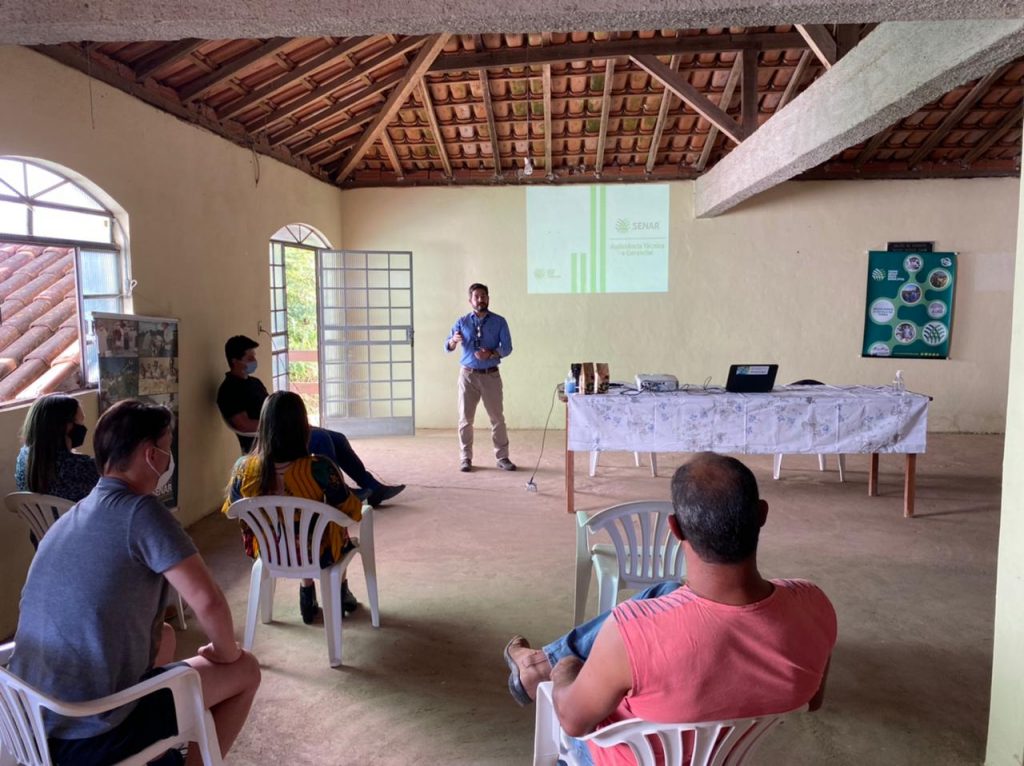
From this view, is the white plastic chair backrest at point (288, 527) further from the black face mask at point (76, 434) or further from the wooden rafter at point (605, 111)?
the wooden rafter at point (605, 111)

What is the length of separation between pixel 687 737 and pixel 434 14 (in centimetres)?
192

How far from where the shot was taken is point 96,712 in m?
1.45

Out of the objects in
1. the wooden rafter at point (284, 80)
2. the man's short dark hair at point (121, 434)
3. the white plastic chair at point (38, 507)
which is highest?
the wooden rafter at point (284, 80)

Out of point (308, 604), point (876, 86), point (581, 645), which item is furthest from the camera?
point (876, 86)

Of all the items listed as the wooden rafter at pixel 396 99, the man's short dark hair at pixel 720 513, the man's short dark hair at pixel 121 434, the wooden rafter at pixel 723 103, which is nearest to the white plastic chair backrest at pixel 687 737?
the man's short dark hair at pixel 720 513

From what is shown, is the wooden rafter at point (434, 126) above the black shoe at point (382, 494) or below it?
above

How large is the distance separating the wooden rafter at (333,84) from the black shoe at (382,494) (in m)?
2.88

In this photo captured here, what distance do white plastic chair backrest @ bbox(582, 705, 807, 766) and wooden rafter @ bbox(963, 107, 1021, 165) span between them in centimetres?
731

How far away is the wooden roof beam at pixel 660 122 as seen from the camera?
19.8 ft

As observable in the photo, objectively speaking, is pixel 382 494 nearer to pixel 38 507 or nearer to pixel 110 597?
pixel 38 507

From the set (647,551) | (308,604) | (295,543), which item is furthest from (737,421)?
(295,543)

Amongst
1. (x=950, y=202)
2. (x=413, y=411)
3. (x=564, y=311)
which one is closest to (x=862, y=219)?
(x=950, y=202)

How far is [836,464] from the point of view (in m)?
6.21

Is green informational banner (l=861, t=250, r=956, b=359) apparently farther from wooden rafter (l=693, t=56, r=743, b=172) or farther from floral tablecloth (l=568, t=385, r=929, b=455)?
floral tablecloth (l=568, t=385, r=929, b=455)
